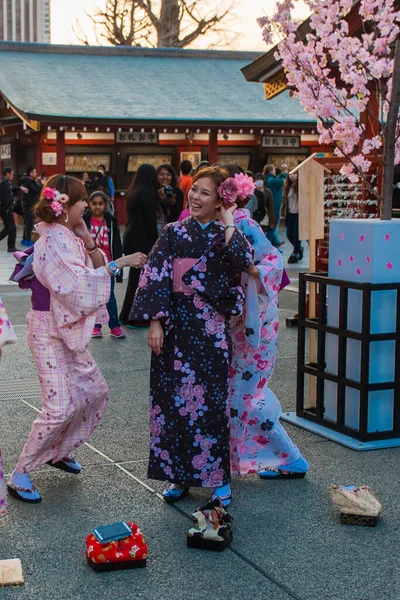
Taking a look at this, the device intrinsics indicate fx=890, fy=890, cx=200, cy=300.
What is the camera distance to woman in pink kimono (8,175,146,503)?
4109 mm

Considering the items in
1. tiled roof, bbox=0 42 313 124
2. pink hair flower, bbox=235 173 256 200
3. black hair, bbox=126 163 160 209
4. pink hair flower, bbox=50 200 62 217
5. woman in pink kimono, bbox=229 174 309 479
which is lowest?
woman in pink kimono, bbox=229 174 309 479

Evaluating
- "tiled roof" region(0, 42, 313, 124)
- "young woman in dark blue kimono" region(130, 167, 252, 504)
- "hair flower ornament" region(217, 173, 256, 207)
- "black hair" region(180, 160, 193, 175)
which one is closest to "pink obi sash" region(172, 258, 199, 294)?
"young woman in dark blue kimono" region(130, 167, 252, 504)

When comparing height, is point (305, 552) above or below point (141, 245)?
below

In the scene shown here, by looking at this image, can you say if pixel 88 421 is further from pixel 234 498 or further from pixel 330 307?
pixel 330 307

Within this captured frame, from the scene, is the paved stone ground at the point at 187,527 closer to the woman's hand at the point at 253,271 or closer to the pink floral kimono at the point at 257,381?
the pink floral kimono at the point at 257,381

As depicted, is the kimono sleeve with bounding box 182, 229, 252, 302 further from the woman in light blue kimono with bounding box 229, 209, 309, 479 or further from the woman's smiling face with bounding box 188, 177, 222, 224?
the woman in light blue kimono with bounding box 229, 209, 309, 479

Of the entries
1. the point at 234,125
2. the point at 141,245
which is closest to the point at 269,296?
the point at 141,245

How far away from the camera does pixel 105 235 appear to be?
826 centimetres

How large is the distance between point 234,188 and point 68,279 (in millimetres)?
871

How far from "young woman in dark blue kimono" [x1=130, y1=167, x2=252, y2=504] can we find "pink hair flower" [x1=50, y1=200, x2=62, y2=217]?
1.69 ft

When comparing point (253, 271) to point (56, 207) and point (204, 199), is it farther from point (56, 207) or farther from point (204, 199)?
point (56, 207)

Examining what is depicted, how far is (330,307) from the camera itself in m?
5.21

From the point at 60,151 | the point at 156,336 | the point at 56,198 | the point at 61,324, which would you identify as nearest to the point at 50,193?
the point at 56,198

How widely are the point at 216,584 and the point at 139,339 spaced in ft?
16.2
